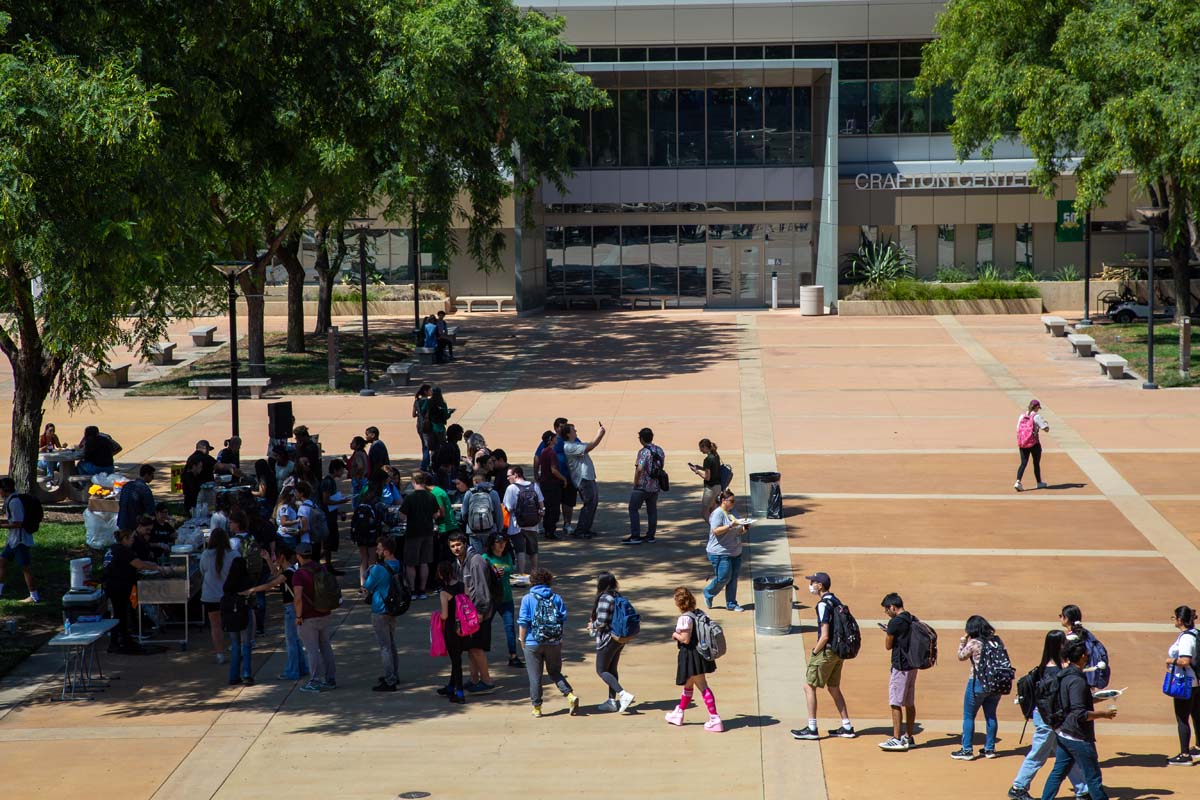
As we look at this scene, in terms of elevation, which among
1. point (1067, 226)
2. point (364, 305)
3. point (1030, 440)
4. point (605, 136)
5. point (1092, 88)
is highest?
point (605, 136)

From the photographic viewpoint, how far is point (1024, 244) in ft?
163

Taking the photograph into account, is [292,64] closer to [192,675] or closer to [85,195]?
[85,195]

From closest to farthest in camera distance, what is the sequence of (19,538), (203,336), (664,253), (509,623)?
1. (509,623)
2. (19,538)
3. (203,336)
4. (664,253)

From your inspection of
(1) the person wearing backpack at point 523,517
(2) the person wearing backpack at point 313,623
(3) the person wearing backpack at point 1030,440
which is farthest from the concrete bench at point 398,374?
(2) the person wearing backpack at point 313,623

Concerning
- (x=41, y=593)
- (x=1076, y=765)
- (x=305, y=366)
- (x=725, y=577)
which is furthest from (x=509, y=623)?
(x=305, y=366)

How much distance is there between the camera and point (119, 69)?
13.6m

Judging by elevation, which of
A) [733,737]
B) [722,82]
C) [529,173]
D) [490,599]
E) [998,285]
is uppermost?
[722,82]

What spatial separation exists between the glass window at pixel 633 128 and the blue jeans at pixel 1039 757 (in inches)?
1635

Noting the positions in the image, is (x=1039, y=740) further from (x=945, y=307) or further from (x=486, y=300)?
(x=486, y=300)

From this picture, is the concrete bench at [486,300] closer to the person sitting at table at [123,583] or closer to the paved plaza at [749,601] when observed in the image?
the paved plaza at [749,601]

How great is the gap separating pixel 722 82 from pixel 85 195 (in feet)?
126

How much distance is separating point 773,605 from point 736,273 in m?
37.8

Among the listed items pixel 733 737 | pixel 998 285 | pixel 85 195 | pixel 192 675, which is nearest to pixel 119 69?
pixel 85 195

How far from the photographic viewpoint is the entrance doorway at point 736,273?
50.7 meters
